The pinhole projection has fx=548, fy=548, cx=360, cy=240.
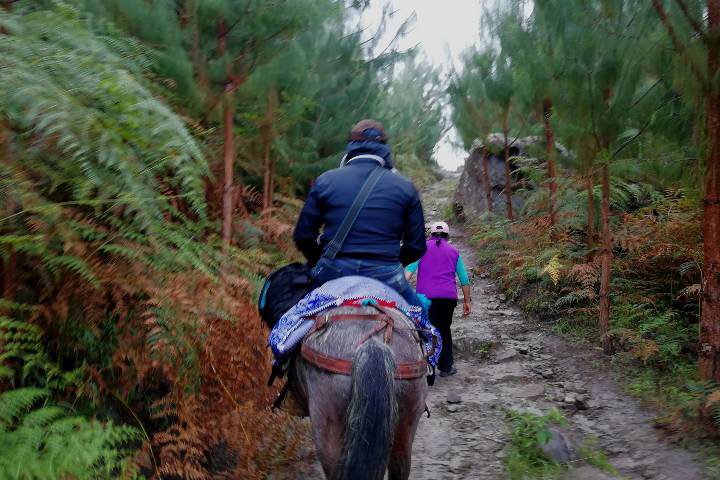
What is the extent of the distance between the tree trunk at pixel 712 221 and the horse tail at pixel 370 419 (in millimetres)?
3994

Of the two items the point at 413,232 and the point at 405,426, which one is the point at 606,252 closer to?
the point at 413,232

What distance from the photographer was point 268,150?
26.0ft

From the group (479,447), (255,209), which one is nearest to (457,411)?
(479,447)

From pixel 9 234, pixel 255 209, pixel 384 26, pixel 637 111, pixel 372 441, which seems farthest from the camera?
pixel 384 26

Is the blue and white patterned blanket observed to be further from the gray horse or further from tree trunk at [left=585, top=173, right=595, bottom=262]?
tree trunk at [left=585, top=173, right=595, bottom=262]

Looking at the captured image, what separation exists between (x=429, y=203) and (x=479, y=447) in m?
20.3

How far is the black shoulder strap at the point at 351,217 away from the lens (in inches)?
149

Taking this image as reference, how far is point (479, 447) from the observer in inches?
221

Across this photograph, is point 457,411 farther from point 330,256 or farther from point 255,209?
point 255,209

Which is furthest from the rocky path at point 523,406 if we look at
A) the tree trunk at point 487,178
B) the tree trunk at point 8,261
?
the tree trunk at point 487,178

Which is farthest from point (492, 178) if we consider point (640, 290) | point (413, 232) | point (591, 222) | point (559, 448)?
point (413, 232)

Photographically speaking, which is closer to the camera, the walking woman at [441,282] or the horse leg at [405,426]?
the horse leg at [405,426]

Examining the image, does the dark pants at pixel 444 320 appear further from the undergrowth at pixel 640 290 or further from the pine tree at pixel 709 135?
the pine tree at pixel 709 135

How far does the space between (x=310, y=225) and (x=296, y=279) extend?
41cm
